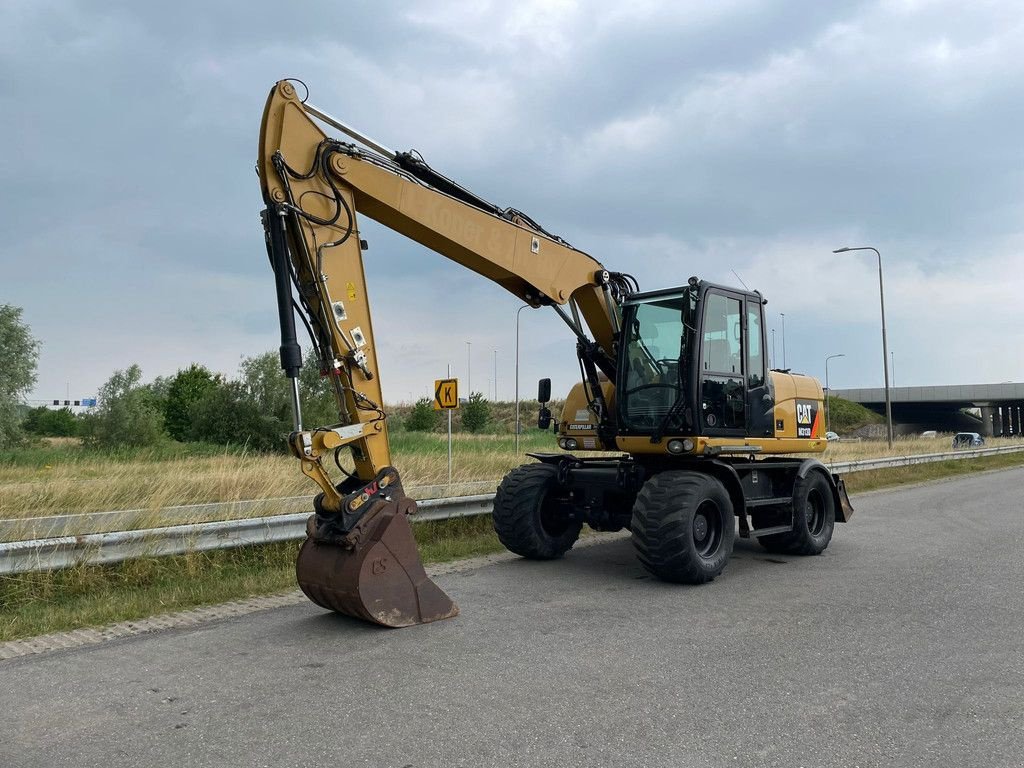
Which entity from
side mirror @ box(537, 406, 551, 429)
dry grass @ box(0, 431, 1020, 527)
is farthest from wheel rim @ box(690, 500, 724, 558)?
dry grass @ box(0, 431, 1020, 527)

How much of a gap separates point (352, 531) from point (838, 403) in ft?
258

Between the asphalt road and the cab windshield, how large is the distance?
6.04 ft

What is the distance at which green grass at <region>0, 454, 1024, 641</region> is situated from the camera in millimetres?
6375

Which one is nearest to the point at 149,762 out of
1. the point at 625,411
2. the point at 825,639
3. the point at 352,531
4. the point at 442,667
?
the point at 442,667

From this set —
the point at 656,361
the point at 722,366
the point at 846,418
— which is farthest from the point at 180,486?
the point at 846,418

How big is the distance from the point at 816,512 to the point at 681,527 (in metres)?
3.54

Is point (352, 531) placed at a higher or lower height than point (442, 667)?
higher

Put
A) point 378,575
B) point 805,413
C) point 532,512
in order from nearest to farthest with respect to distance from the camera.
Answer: point 378,575 → point 532,512 → point 805,413

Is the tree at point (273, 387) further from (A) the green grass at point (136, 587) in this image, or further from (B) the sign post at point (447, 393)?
(A) the green grass at point (136, 587)

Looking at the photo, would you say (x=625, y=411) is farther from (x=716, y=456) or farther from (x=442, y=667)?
(x=442, y=667)

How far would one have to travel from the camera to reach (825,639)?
19.1ft

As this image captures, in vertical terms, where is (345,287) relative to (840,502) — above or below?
above

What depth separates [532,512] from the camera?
8.77 meters

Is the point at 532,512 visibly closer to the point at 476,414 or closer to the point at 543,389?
the point at 543,389
